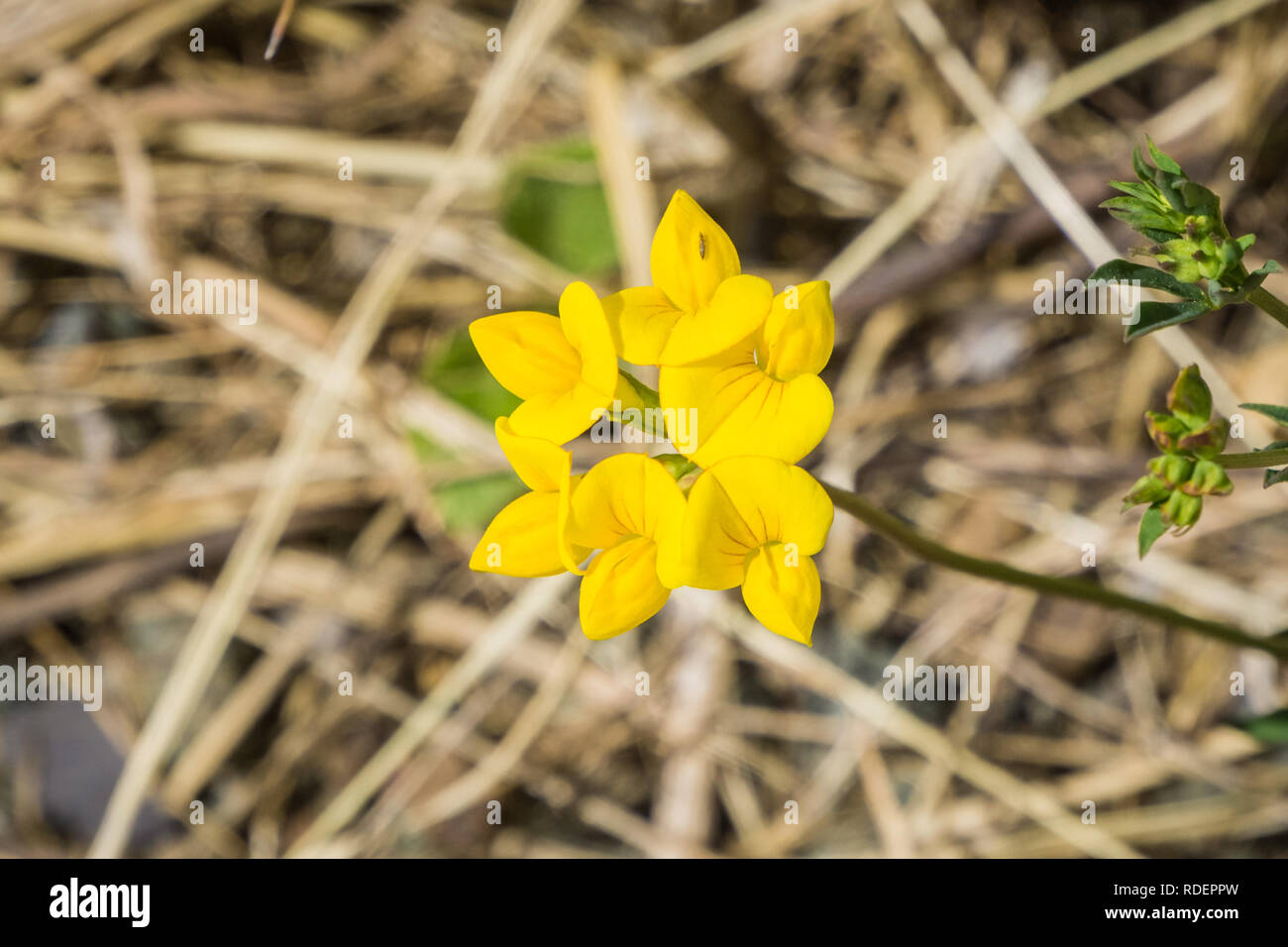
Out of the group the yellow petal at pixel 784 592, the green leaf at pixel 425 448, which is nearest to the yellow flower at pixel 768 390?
the yellow petal at pixel 784 592

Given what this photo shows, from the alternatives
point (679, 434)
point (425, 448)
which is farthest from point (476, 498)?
point (679, 434)

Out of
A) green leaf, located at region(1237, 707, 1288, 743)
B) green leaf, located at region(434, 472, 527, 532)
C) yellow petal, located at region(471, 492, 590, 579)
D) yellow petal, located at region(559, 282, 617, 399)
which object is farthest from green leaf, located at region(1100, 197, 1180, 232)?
green leaf, located at region(434, 472, 527, 532)

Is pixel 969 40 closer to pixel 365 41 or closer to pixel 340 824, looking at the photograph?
pixel 365 41

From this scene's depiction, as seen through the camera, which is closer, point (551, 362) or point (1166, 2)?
point (551, 362)

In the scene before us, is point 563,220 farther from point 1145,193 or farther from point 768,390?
point 1145,193

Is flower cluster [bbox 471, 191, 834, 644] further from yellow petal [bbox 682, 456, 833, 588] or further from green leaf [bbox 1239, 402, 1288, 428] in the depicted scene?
A: green leaf [bbox 1239, 402, 1288, 428]

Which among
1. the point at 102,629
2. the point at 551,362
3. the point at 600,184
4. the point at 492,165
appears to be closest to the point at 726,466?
the point at 551,362
